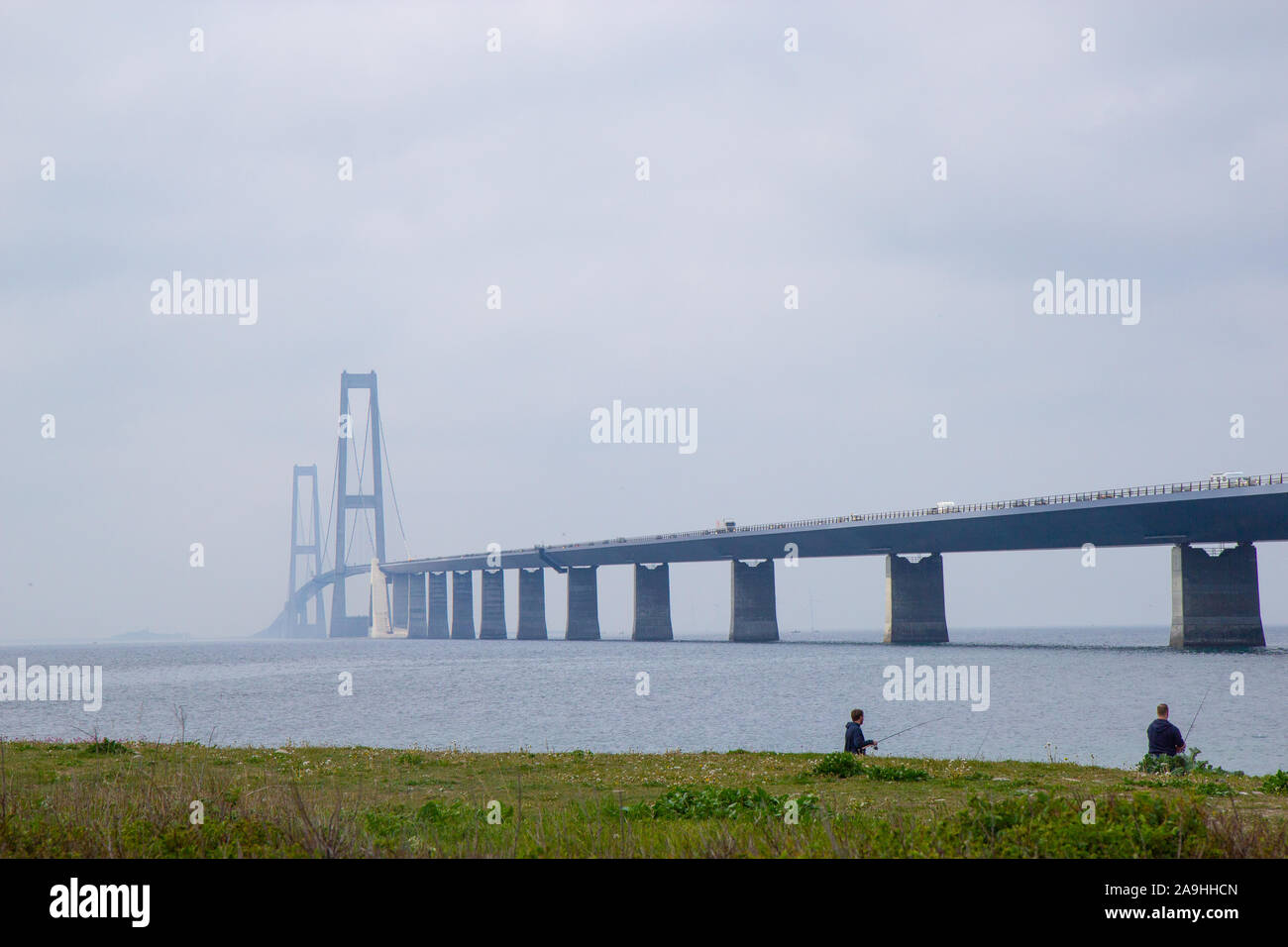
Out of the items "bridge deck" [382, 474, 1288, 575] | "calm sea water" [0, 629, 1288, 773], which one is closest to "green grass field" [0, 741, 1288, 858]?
"calm sea water" [0, 629, 1288, 773]

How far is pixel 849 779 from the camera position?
2058 centimetres

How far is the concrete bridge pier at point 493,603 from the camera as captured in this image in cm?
19425

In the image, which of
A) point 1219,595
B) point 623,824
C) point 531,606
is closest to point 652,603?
point 531,606

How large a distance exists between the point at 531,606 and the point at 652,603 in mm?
30048

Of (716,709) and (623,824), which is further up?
(623,824)

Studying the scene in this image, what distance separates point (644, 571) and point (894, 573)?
48.9 metres

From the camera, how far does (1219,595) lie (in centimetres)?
10156

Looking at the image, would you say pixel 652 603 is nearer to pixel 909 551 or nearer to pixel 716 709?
pixel 909 551

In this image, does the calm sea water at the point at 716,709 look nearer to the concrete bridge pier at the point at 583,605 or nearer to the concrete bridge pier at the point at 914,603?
the concrete bridge pier at the point at 914,603

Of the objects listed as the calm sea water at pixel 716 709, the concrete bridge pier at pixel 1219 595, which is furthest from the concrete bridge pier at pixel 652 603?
the concrete bridge pier at pixel 1219 595

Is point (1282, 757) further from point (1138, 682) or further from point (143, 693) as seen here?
point (143, 693)

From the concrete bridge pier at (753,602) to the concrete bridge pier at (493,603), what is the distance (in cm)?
5433

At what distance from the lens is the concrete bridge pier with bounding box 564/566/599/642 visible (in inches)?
7141
